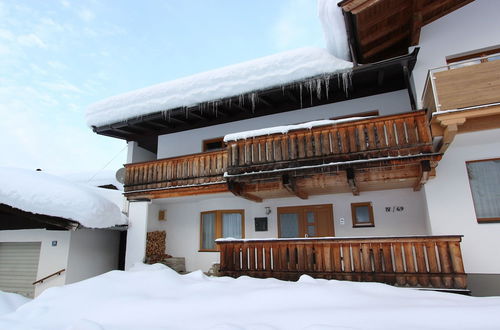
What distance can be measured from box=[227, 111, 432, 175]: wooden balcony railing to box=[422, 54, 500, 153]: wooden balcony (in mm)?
593

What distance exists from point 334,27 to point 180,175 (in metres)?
7.47

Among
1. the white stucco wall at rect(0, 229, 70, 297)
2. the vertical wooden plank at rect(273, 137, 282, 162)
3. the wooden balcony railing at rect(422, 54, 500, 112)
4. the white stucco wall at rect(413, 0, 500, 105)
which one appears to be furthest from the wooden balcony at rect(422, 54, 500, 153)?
the white stucco wall at rect(0, 229, 70, 297)

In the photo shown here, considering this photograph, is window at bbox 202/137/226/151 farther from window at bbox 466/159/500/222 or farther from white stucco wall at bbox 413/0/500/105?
window at bbox 466/159/500/222

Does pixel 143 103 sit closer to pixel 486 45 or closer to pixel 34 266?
pixel 34 266

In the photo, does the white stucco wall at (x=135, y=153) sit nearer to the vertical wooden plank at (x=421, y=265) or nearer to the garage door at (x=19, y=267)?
the garage door at (x=19, y=267)

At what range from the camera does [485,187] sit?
27.9ft

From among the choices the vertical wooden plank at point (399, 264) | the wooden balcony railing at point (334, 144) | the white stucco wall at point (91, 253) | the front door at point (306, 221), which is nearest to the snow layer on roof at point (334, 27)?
the wooden balcony railing at point (334, 144)

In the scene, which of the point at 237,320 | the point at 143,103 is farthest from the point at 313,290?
the point at 143,103

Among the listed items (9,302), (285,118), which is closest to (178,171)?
(285,118)

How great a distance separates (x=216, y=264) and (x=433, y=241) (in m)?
7.09

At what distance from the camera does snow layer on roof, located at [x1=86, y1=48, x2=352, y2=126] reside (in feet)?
36.5

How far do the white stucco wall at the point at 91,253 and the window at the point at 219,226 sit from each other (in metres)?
4.50

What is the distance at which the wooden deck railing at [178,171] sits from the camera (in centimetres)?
1151

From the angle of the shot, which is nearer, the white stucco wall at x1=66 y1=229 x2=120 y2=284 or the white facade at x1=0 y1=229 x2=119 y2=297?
the white facade at x1=0 y1=229 x2=119 y2=297
